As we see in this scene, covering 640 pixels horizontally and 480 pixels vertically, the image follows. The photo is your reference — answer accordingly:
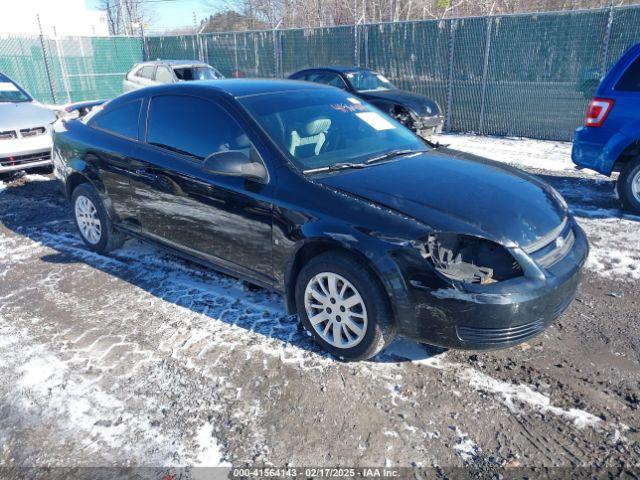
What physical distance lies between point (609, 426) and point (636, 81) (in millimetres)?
4659

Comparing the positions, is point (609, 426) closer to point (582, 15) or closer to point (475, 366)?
point (475, 366)

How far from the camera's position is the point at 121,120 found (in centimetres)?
452

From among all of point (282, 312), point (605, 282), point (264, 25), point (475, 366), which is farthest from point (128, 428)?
point (264, 25)

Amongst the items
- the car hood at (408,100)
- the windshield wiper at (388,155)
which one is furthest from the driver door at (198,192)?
the car hood at (408,100)

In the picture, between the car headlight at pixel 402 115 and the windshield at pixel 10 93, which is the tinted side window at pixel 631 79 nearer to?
the car headlight at pixel 402 115

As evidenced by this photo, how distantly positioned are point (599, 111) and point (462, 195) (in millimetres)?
3914

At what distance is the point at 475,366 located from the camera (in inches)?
125

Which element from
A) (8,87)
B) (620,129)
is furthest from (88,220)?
(620,129)

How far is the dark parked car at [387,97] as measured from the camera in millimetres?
9984

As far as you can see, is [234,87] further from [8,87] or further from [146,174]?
[8,87]

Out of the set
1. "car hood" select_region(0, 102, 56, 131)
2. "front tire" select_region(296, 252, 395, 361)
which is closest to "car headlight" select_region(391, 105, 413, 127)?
"car hood" select_region(0, 102, 56, 131)

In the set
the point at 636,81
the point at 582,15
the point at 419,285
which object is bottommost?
the point at 419,285

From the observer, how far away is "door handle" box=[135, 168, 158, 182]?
406 cm

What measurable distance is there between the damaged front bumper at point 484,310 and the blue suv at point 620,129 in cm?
376
